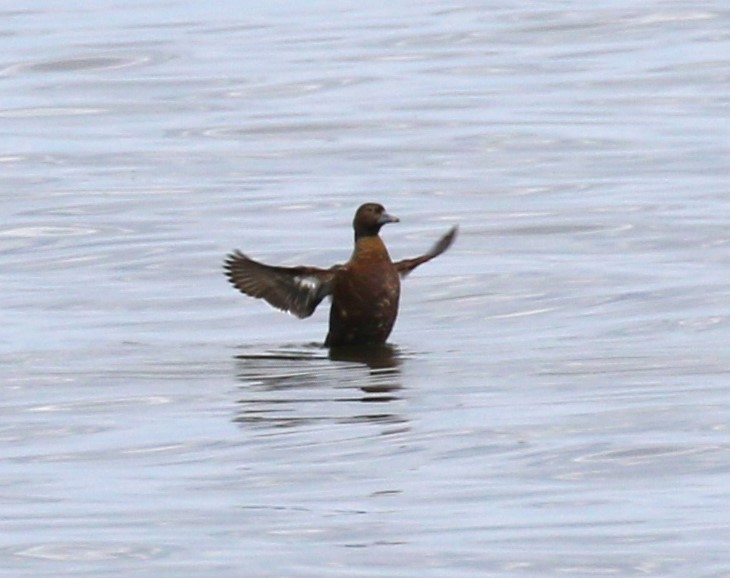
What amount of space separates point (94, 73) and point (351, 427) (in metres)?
17.8

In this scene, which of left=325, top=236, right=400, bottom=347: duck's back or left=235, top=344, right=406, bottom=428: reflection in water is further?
left=325, top=236, right=400, bottom=347: duck's back

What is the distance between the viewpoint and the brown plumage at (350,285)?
12203 millimetres

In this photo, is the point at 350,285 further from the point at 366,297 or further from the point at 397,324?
the point at 397,324

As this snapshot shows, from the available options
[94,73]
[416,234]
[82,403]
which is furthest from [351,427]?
[94,73]

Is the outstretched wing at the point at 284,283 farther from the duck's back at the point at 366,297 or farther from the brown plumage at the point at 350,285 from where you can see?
the duck's back at the point at 366,297

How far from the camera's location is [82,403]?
10.6 meters

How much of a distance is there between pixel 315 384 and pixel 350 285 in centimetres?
129

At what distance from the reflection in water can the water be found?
32 mm

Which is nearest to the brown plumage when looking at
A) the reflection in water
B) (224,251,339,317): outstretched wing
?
(224,251,339,317): outstretched wing

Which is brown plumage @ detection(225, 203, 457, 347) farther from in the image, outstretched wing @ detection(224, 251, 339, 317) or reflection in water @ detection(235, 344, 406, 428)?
reflection in water @ detection(235, 344, 406, 428)

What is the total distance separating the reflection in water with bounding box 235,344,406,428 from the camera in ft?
32.9

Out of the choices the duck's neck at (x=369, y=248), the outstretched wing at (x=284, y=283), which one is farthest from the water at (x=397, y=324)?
the duck's neck at (x=369, y=248)

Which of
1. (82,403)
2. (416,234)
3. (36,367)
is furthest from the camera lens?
(416,234)

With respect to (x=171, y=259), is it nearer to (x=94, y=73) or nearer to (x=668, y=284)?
(x=668, y=284)
